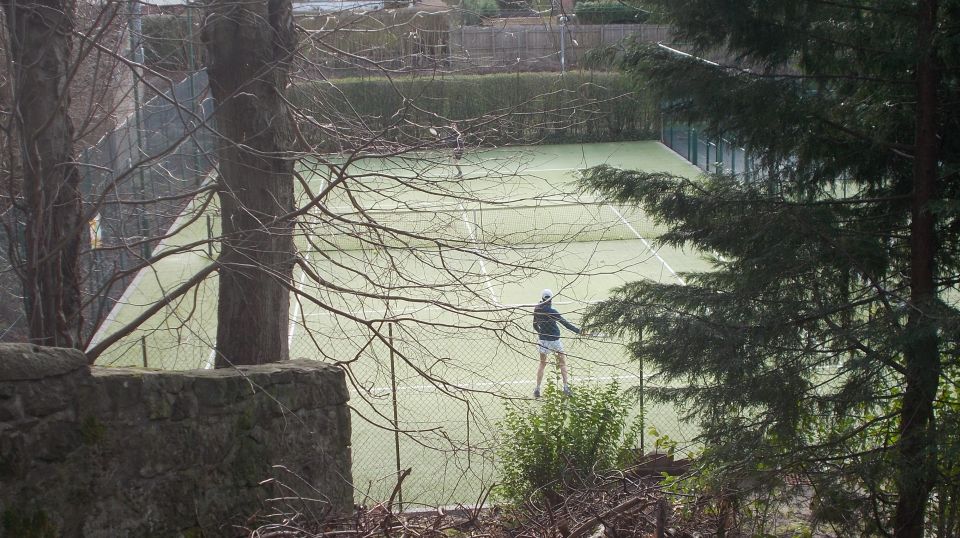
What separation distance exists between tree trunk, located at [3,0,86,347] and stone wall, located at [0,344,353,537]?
4.35ft

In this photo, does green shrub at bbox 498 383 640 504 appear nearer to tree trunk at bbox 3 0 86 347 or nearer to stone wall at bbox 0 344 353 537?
stone wall at bbox 0 344 353 537

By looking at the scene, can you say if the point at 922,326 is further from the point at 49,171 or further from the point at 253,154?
the point at 49,171

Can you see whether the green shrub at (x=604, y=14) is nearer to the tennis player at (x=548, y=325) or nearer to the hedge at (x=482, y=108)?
the hedge at (x=482, y=108)

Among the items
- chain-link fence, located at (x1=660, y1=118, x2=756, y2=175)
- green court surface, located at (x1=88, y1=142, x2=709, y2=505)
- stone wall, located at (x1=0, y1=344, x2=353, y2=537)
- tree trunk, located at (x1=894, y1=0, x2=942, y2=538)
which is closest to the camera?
stone wall, located at (x1=0, y1=344, x2=353, y2=537)

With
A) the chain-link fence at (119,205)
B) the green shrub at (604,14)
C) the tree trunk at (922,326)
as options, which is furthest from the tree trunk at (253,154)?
the green shrub at (604,14)

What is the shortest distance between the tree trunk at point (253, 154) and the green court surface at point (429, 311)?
0.37 meters

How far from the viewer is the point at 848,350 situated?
6.18 metres

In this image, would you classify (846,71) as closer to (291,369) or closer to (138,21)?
(291,369)

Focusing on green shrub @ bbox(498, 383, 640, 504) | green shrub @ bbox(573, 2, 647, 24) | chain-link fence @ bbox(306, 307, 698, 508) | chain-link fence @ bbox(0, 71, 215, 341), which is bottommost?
chain-link fence @ bbox(306, 307, 698, 508)

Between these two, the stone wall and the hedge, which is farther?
the hedge

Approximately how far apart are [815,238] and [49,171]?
4.99 m

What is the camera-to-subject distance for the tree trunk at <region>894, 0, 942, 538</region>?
18.4 feet

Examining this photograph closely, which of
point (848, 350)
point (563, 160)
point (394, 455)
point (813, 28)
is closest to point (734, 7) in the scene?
point (813, 28)

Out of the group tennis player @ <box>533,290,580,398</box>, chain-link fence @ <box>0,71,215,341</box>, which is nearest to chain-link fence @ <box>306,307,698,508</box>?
tennis player @ <box>533,290,580,398</box>
